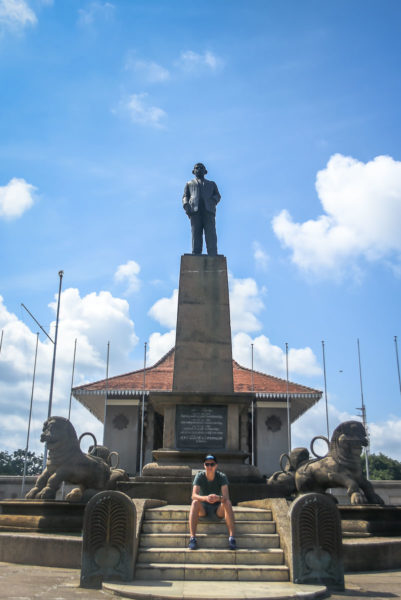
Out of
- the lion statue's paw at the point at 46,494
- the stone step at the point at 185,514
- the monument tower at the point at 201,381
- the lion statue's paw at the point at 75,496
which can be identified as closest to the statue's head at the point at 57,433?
the lion statue's paw at the point at 46,494

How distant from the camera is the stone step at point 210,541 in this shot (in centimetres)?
633

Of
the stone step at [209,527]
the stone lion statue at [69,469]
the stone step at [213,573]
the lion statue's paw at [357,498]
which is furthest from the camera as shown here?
the stone lion statue at [69,469]

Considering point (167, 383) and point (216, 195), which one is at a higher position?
point (216, 195)

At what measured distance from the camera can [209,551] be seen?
238 inches

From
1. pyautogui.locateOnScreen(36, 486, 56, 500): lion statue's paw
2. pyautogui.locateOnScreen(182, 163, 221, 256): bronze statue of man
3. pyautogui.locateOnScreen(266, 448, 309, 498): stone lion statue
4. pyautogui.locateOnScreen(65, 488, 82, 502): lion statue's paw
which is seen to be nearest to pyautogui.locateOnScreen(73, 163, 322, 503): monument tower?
pyautogui.locateOnScreen(182, 163, 221, 256): bronze statue of man

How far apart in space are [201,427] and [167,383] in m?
16.0

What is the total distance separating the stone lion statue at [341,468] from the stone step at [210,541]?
2.82m

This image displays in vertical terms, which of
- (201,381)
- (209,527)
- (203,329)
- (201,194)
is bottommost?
(209,527)

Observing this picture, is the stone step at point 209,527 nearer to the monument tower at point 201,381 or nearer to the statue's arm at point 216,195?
the monument tower at point 201,381

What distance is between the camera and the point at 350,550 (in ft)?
21.3

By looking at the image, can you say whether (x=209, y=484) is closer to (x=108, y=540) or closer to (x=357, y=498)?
(x=108, y=540)

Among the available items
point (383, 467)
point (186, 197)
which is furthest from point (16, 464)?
point (186, 197)

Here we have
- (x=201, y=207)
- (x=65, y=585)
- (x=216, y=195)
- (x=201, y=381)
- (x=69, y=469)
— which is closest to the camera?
(x=65, y=585)

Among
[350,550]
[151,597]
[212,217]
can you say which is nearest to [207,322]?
[212,217]
